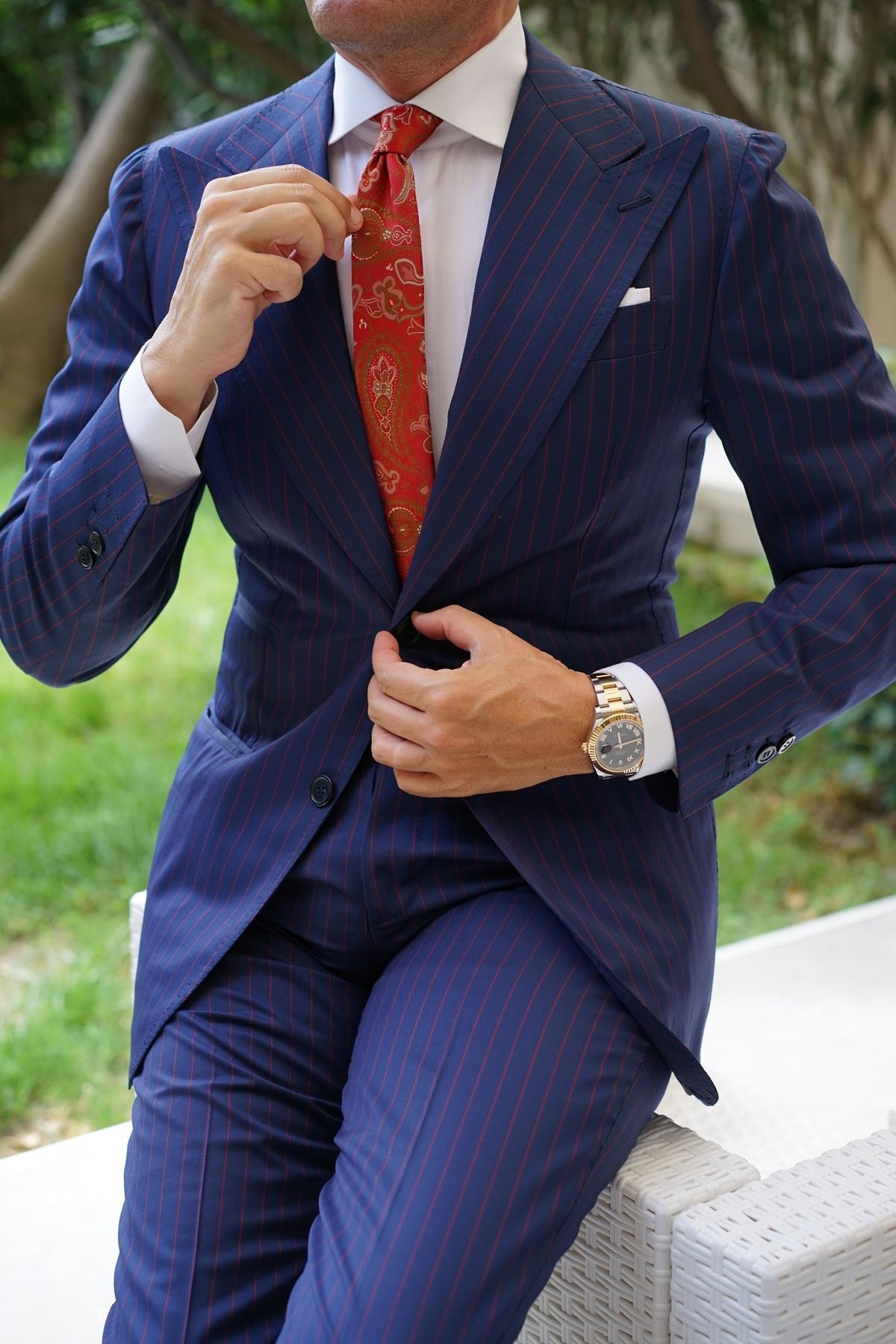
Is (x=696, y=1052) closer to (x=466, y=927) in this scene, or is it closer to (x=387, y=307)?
(x=466, y=927)

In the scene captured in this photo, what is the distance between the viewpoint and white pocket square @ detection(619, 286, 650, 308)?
148cm

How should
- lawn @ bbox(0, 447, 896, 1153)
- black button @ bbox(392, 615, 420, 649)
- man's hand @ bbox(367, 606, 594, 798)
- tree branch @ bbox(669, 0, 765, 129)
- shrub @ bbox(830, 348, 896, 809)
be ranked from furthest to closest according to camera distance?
1. tree branch @ bbox(669, 0, 765, 129)
2. shrub @ bbox(830, 348, 896, 809)
3. lawn @ bbox(0, 447, 896, 1153)
4. black button @ bbox(392, 615, 420, 649)
5. man's hand @ bbox(367, 606, 594, 798)

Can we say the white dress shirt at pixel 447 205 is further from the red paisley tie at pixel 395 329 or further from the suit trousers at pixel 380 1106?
the suit trousers at pixel 380 1106

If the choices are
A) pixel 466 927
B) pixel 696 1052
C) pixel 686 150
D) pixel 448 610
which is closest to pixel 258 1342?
pixel 466 927

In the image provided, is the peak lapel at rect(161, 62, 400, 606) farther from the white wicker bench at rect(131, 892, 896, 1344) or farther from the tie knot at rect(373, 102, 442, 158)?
the white wicker bench at rect(131, 892, 896, 1344)

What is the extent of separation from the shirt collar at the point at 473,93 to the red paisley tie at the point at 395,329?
0.03m

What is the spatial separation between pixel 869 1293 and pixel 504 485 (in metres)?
0.82

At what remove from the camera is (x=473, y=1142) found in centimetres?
132

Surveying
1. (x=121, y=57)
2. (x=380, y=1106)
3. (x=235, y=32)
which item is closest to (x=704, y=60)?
(x=235, y=32)

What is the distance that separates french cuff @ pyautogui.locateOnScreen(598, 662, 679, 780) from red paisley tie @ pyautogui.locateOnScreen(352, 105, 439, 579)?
0.83 ft

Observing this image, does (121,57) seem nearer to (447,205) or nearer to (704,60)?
(704,60)

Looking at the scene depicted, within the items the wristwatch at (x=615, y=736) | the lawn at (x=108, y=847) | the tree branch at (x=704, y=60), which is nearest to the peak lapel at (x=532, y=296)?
the wristwatch at (x=615, y=736)

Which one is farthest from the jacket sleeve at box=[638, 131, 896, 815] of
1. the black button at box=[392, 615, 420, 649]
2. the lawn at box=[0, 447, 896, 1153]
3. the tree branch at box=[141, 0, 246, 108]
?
the tree branch at box=[141, 0, 246, 108]

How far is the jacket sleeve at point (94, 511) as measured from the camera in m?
1.50
